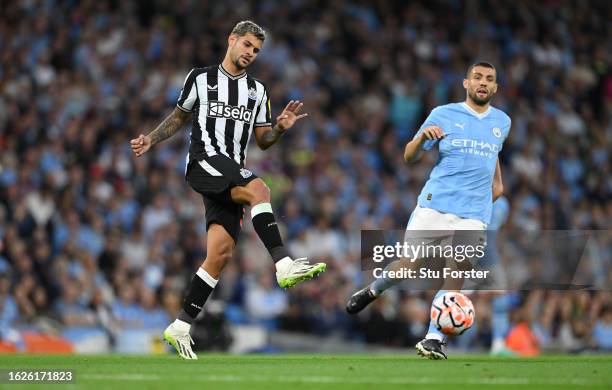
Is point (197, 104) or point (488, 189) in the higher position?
point (197, 104)

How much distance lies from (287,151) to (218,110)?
890 centimetres

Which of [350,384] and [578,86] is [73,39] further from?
[350,384]

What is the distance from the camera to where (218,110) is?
364 inches

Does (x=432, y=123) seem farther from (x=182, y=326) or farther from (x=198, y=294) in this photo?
(x=182, y=326)

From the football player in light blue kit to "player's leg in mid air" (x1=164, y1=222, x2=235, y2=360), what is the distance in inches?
53.4

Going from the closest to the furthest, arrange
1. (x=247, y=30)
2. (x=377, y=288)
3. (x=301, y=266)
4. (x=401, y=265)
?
(x=301, y=266), (x=247, y=30), (x=401, y=265), (x=377, y=288)

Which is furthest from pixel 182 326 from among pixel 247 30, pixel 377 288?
pixel 247 30

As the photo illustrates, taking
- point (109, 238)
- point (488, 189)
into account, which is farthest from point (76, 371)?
point (109, 238)

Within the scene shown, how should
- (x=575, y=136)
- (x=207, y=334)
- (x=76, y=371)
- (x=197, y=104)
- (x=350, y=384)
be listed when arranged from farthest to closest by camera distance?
(x=575, y=136)
(x=207, y=334)
(x=197, y=104)
(x=76, y=371)
(x=350, y=384)

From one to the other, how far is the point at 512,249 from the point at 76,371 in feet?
27.7

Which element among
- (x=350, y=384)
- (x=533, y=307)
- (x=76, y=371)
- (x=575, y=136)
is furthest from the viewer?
(x=575, y=136)

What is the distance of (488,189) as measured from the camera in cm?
961

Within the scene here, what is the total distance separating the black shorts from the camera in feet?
29.4

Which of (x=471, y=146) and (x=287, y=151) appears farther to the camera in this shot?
(x=287, y=151)
